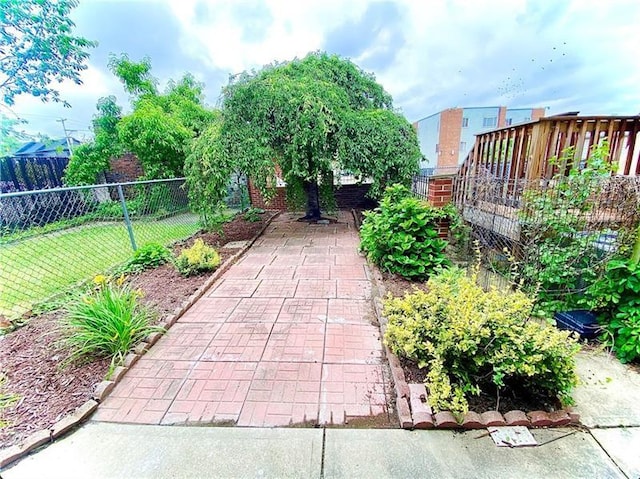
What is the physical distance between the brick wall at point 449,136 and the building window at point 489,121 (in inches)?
123

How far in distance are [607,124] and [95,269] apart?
6957 mm

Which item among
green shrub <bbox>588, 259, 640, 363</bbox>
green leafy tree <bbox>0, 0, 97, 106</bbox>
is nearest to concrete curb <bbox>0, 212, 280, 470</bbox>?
green shrub <bbox>588, 259, 640, 363</bbox>

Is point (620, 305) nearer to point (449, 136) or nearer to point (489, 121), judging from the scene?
point (449, 136)

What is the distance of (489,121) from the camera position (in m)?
29.5

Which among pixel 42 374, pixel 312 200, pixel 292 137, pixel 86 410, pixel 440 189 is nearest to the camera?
pixel 86 410

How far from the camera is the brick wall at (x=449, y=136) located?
92.4ft

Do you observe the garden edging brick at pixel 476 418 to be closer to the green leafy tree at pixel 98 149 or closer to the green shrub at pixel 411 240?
the green shrub at pixel 411 240

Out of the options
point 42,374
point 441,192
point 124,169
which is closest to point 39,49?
point 124,169

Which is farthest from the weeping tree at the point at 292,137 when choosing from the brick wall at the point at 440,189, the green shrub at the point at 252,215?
the green shrub at the point at 252,215

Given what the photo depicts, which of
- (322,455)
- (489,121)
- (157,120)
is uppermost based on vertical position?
(489,121)

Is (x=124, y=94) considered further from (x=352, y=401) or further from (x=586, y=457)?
(x=586, y=457)

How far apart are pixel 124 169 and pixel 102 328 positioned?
1024 centimetres

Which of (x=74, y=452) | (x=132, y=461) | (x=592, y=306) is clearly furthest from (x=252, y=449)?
(x=592, y=306)

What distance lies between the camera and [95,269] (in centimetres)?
439
